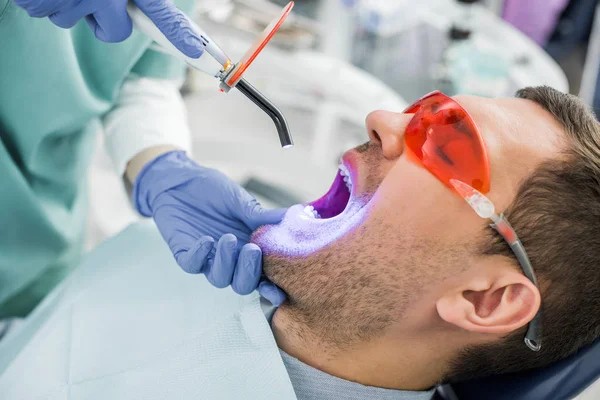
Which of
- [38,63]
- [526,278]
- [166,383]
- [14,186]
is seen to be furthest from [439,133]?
[14,186]

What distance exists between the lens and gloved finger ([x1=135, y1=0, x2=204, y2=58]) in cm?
99

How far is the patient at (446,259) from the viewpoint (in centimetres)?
98

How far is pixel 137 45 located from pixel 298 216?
543 millimetres

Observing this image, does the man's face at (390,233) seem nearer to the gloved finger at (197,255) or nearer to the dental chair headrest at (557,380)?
the gloved finger at (197,255)

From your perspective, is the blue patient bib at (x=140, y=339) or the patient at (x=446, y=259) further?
the blue patient bib at (x=140, y=339)

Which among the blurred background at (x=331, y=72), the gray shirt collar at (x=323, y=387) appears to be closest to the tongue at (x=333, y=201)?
the gray shirt collar at (x=323, y=387)

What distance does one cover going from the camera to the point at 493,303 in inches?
40.1

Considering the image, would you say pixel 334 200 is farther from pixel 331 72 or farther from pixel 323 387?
pixel 331 72

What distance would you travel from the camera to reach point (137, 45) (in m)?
1.31

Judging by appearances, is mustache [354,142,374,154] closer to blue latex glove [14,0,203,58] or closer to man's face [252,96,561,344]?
man's face [252,96,561,344]

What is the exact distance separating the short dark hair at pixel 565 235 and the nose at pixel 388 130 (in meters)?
0.23

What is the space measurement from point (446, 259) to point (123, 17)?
70 centimetres

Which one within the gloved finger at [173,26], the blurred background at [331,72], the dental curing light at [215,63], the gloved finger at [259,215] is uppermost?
the gloved finger at [173,26]

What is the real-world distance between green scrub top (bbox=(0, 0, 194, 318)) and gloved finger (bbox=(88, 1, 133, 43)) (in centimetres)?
19
